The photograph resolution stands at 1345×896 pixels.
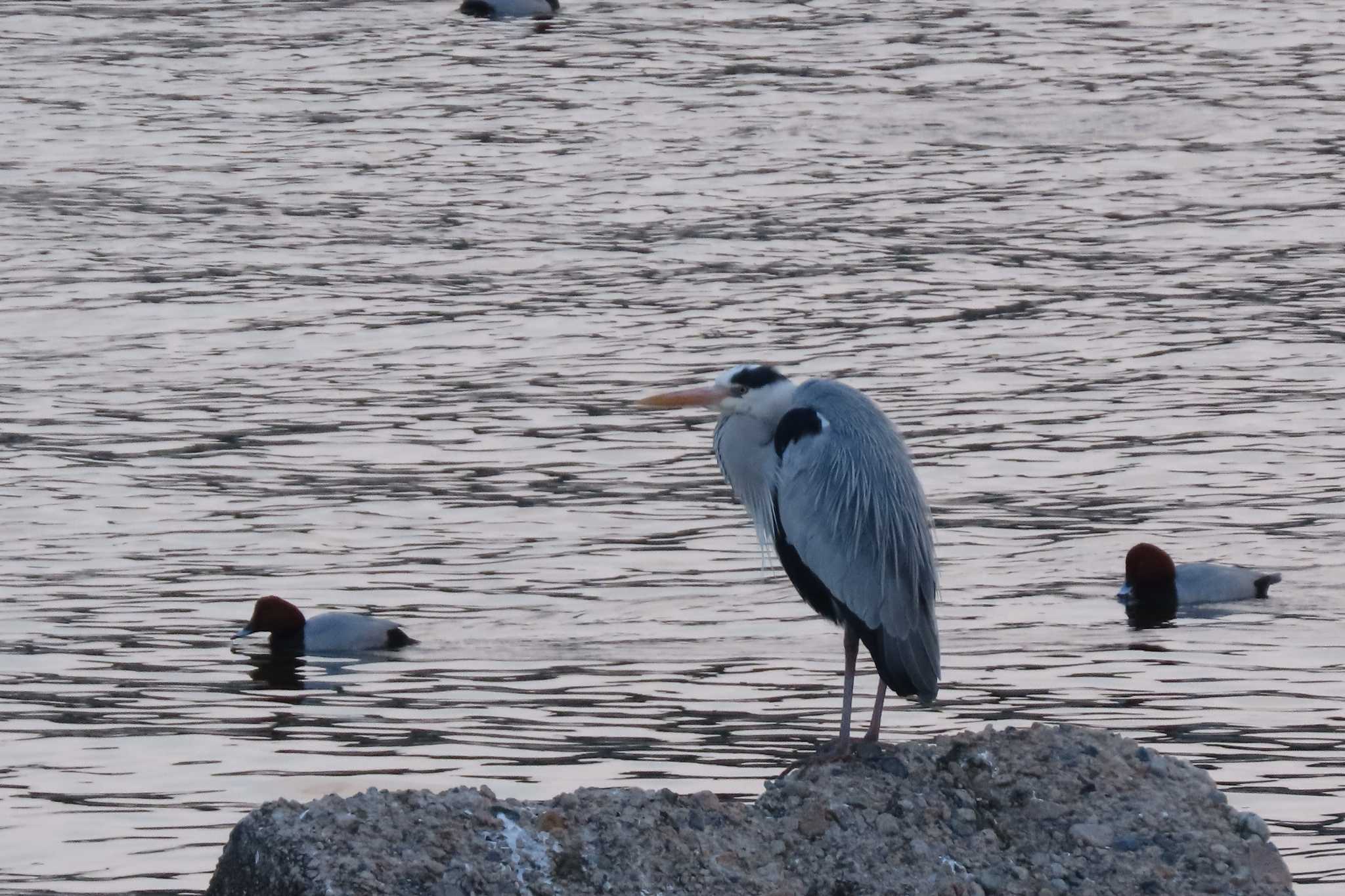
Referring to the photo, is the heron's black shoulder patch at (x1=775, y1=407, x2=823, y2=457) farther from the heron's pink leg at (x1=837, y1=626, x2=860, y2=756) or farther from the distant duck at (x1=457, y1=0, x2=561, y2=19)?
the distant duck at (x1=457, y1=0, x2=561, y2=19)

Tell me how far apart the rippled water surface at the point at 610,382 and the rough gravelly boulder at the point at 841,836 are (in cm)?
141

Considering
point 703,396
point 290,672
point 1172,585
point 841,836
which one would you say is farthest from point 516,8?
point 841,836

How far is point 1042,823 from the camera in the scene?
723 centimetres

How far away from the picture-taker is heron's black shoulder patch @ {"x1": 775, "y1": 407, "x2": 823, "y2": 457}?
25.7ft

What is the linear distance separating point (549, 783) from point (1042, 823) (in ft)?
10.5

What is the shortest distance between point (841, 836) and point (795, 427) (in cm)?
144

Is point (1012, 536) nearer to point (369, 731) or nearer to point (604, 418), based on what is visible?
point (604, 418)

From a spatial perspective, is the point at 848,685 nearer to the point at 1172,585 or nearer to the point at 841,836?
the point at 841,836

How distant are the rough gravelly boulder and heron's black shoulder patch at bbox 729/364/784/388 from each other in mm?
1266

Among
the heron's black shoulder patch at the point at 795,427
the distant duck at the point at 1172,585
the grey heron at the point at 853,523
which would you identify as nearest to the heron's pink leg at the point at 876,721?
the grey heron at the point at 853,523

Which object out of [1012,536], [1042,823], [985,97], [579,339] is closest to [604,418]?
[579,339]

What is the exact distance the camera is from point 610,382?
1747 cm

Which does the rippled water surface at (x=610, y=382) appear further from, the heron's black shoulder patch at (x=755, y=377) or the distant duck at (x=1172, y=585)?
the heron's black shoulder patch at (x=755, y=377)

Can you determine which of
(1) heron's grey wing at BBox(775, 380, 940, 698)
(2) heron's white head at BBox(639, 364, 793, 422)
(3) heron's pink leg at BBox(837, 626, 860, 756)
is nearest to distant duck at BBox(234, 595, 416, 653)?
(2) heron's white head at BBox(639, 364, 793, 422)
